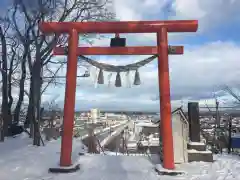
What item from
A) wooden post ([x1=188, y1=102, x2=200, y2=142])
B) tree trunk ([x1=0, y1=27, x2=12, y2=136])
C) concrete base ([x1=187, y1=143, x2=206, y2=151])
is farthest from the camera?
tree trunk ([x1=0, y1=27, x2=12, y2=136])

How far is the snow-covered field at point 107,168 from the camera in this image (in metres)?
6.18

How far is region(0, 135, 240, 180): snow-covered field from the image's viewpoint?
6.18 metres

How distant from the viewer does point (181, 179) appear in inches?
238

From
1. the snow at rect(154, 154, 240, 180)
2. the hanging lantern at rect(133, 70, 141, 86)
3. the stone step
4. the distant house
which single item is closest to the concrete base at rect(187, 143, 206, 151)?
the stone step

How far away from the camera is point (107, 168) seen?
7.03m

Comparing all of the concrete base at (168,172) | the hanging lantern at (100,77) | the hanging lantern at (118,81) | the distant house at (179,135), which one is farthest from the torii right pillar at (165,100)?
the hanging lantern at (100,77)

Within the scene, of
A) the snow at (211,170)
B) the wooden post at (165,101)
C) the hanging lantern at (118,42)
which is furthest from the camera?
the hanging lantern at (118,42)

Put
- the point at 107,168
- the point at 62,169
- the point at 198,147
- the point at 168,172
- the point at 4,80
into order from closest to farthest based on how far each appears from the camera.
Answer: the point at 168,172 < the point at 62,169 < the point at 107,168 < the point at 198,147 < the point at 4,80

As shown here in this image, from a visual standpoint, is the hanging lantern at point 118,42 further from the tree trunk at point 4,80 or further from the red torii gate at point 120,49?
the tree trunk at point 4,80

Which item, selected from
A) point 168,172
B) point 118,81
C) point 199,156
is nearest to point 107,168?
point 168,172

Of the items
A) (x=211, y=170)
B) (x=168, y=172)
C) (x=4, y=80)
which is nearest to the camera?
(x=168, y=172)

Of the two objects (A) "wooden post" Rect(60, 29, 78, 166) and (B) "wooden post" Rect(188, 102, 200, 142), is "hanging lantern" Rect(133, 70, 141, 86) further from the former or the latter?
(B) "wooden post" Rect(188, 102, 200, 142)

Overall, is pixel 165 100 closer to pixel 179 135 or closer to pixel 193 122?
pixel 179 135

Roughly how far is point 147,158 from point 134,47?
410cm
